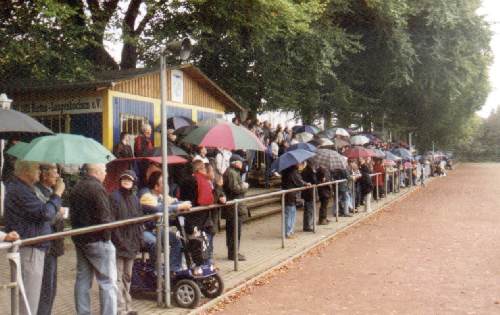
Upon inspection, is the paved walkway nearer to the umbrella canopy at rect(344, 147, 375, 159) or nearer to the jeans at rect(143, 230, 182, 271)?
the jeans at rect(143, 230, 182, 271)

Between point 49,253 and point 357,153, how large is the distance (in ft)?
46.1

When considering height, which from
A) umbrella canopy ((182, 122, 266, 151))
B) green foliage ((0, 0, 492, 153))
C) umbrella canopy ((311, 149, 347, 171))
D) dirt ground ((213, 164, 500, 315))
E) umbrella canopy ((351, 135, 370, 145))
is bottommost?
dirt ground ((213, 164, 500, 315))

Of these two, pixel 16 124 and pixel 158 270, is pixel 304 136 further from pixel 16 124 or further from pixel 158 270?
pixel 16 124

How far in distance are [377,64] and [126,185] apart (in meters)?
25.1

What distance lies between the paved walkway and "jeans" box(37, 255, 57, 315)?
0.12m

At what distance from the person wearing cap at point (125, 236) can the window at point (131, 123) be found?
9.21 m

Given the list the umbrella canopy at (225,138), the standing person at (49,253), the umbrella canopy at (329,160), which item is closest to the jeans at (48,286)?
the standing person at (49,253)

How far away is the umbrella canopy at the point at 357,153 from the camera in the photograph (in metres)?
18.7

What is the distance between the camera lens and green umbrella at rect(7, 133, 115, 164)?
6316 mm

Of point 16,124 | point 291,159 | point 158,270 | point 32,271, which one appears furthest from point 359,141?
point 32,271

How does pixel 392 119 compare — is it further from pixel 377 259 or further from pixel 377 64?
pixel 377 259

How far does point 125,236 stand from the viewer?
664cm

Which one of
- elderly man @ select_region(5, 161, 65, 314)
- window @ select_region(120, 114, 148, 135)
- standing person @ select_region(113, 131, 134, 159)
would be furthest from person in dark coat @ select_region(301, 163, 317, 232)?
elderly man @ select_region(5, 161, 65, 314)

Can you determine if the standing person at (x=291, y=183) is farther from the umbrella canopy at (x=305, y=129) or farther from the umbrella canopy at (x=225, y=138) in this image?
the umbrella canopy at (x=305, y=129)
